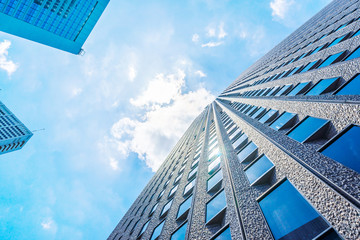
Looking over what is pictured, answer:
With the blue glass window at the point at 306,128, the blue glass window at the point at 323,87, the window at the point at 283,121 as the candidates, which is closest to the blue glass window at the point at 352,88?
the blue glass window at the point at 323,87

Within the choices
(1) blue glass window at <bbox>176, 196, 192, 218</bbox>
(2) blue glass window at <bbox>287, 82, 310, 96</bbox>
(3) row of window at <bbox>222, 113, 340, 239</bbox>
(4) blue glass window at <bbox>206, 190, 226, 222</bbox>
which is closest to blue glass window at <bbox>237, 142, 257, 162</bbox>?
(4) blue glass window at <bbox>206, 190, 226, 222</bbox>

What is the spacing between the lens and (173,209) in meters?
12.4

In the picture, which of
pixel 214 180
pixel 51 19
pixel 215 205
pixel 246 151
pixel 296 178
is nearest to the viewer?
pixel 296 178

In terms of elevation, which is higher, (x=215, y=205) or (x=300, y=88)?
(x=300, y=88)

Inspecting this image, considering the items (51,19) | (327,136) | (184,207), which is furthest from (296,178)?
(51,19)

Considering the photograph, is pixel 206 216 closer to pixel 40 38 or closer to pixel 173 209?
pixel 173 209

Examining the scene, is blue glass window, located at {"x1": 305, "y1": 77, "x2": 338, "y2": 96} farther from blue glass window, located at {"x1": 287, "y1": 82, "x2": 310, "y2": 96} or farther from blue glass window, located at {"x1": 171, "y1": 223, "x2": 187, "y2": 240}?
blue glass window, located at {"x1": 171, "y1": 223, "x2": 187, "y2": 240}

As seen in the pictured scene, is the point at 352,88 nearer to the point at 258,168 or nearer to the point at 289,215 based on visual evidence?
the point at 258,168

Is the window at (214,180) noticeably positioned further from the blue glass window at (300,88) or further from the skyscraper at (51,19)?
the skyscraper at (51,19)

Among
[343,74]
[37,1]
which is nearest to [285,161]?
[343,74]

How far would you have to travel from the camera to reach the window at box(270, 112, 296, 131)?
9312mm

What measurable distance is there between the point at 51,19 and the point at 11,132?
336 feet

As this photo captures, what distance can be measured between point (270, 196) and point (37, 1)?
58.2m

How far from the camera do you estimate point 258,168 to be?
7980mm
